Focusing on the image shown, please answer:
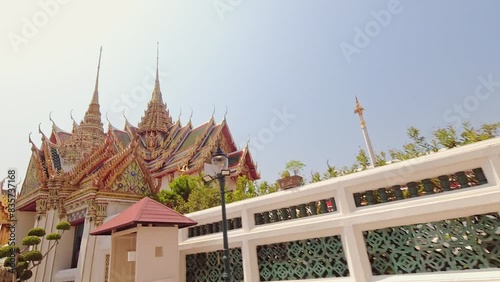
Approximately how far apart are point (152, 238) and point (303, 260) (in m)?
3.05

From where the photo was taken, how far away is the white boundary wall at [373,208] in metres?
3.35

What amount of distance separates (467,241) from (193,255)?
200 inches

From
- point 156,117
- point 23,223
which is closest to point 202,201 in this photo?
point 23,223

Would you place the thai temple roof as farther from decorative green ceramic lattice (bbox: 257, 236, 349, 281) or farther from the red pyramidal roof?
decorative green ceramic lattice (bbox: 257, 236, 349, 281)

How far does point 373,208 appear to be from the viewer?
4098 millimetres

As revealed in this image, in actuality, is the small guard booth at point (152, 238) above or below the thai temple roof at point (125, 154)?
below

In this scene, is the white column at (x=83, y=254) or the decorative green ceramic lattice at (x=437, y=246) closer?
the decorative green ceramic lattice at (x=437, y=246)

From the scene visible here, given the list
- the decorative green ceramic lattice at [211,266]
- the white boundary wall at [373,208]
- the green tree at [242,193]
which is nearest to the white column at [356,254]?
the white boundary wall at [373,208]

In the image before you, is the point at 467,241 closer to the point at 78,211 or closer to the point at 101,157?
the point at 78,211

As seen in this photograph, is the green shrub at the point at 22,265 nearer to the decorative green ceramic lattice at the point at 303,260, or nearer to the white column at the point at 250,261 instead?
the white column at the point at 250,261

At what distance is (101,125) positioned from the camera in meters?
19.6

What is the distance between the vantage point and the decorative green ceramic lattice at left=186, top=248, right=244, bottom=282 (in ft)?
17.9

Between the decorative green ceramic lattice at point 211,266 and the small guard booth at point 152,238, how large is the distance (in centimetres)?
45

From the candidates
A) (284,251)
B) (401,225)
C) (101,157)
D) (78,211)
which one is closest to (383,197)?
(401,225)
